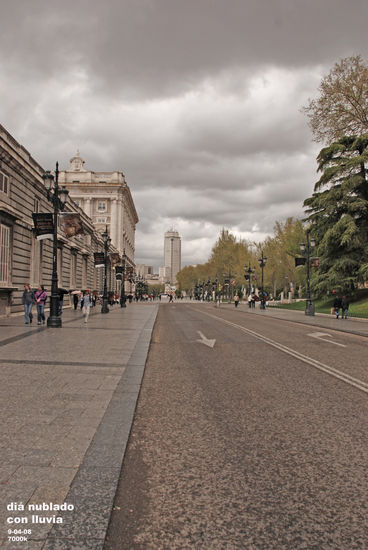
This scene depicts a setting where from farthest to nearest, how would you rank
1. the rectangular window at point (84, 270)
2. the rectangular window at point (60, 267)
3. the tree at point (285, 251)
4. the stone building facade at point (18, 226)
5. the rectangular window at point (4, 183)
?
the tree at point (285, 251) → the rectangular window at point (84, 270) → the rectangular window at point (60, 267) → the stone building facade at point (18, 226) → the rectangular window at point (4, 183)

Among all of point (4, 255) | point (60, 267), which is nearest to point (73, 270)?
point (60, 267)

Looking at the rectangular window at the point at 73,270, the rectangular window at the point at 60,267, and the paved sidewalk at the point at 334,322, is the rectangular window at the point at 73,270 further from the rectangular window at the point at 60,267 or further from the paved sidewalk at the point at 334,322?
the paved sidewalk at the point at 334,322

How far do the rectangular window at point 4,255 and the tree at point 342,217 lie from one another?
84.1 feet

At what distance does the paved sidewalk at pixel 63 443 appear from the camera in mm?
2475

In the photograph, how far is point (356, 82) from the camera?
3003 centimetres

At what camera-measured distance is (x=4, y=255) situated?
21.4 m

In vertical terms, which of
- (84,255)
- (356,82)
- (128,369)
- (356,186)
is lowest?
(128,369)

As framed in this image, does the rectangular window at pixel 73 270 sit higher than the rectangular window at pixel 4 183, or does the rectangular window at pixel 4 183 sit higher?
the rectangular window at pixel 4 183

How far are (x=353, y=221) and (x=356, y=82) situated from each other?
10845 mm

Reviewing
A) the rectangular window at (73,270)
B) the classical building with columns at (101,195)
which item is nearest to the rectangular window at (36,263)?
the rectangular window at (73,270)

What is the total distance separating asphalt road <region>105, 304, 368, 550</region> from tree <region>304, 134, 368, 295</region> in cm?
2904

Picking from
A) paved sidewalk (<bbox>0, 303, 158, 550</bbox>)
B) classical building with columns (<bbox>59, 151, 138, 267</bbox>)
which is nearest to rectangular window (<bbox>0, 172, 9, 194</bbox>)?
paved sidewalk (<bbox>0, 303, 158, 550</bbox>)

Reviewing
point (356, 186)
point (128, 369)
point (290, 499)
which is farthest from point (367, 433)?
point (356, 186)

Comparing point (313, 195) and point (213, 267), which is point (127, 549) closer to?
point (313, 195)
